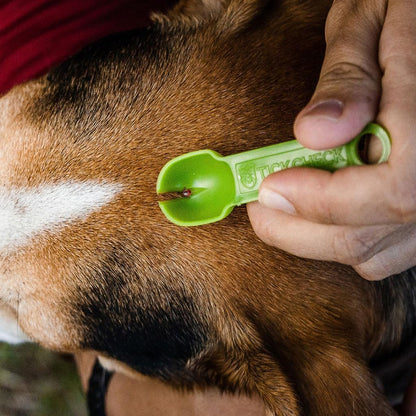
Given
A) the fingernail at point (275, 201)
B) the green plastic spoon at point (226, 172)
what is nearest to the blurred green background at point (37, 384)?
the green plastic spoon at point (226, 172)

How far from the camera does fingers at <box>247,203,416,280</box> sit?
51.7 inches

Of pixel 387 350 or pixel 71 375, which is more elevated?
pixel 387 350

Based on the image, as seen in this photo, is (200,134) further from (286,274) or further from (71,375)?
(71,375)

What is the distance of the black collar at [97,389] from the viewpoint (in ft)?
8.12

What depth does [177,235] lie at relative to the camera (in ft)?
4.97

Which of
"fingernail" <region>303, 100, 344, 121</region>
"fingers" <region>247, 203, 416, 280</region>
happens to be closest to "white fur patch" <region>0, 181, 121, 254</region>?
"fingers" <region>247, 203, 416, 280</region>

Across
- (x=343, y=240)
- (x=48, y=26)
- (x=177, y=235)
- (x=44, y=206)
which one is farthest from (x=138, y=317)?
(x=48, y=26)

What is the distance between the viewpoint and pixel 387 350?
1854mm

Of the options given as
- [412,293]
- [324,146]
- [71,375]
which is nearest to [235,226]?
[324,146]

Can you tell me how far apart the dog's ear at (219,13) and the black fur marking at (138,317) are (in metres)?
0.83

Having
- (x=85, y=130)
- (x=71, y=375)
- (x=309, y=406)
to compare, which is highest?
(x=85, y=130)

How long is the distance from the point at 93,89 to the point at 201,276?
69 centimetres

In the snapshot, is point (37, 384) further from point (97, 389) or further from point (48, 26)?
point (48, 26)

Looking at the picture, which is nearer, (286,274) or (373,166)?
(373,166)
